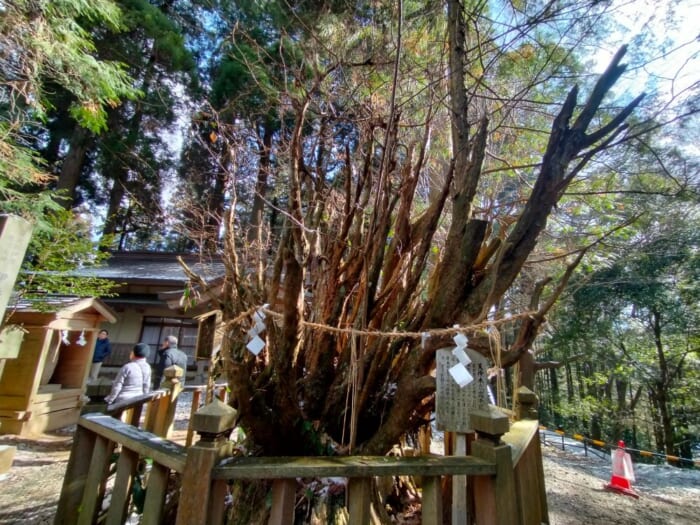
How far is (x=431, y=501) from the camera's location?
1581 mm

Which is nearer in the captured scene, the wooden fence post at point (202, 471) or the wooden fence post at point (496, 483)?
the wooden fence post at point (202, 471)

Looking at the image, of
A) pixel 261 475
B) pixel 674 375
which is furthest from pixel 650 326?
pixel 261 475

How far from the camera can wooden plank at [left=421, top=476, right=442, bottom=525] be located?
155cm

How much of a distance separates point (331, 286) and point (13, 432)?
6052mm

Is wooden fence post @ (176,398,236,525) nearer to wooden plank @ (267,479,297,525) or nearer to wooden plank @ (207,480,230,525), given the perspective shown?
wooden plank @ (207,480,230,525)

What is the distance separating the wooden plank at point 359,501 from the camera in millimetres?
1493

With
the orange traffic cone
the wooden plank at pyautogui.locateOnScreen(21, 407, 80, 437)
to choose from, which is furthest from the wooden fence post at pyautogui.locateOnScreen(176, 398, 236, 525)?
the orange traffic cone

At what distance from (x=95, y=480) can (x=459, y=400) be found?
2255mm

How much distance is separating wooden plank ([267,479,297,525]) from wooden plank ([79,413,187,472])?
416mm

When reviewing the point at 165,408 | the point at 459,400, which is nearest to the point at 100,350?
the point at 165,408

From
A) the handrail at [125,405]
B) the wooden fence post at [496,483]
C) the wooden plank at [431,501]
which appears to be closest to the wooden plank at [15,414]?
the handrail at [125,405]

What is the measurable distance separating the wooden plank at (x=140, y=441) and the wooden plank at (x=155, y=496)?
0.07 metres

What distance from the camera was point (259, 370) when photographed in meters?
2.84

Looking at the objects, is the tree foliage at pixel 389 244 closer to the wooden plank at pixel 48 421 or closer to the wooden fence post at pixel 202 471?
the wooden fence post at pixel 202 471
